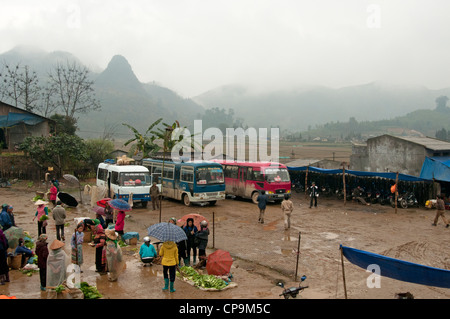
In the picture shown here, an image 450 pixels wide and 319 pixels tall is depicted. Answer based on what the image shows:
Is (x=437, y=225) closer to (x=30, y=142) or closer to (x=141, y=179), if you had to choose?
(x=141, y=179)

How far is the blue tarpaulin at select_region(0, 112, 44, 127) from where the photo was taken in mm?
30609

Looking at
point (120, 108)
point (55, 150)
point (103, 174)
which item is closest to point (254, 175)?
point (103, 174)

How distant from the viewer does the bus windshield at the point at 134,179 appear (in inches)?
751

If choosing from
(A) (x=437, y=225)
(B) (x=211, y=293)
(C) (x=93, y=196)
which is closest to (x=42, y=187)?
(C) (x=93, y=196)

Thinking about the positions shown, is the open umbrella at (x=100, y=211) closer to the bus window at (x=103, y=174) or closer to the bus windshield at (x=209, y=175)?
the bus windshield at (x=209, y=175)

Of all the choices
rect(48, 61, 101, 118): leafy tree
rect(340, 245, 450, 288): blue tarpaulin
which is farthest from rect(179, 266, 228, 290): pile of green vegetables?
rect(48, 61, 101, 118): leafy tree

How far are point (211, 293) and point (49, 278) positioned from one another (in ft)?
11.3

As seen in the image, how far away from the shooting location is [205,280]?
861 cm

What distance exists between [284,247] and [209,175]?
829cm

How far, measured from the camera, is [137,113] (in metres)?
126

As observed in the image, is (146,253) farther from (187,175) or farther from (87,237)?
(187,175)

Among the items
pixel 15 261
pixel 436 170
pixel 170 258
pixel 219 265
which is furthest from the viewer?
pixel 436 170

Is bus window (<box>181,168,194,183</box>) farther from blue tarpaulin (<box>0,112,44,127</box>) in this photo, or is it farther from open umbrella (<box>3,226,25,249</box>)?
blue tarpaulin (<box>0,112,44,127</box>)

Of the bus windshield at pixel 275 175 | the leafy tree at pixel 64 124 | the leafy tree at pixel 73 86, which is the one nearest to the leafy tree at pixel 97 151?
the leafy tree at pixel 64 124
